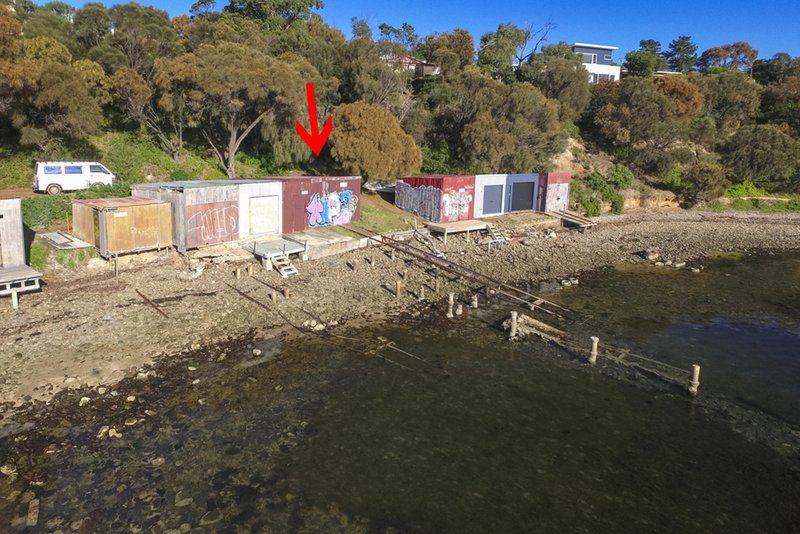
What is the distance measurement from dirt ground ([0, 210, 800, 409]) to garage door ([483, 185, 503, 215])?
527cm

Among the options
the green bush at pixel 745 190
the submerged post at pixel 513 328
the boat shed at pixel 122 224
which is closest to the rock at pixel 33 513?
the boat shed at pixel 122 224

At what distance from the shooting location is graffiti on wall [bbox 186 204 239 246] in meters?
25.3

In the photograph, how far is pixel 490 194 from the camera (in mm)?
39625

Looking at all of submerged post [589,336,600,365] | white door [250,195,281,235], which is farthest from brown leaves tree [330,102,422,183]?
submerged post [589,336,600,365]

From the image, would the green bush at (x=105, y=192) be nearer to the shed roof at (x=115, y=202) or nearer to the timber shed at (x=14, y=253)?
the shed roof at (x=115, y=202)

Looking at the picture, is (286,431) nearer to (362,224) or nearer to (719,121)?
(362,224)

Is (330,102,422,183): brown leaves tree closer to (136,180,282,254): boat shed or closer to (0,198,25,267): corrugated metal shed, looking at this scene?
(136,180,282,254): boat shed

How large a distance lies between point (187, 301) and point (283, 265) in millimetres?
5245

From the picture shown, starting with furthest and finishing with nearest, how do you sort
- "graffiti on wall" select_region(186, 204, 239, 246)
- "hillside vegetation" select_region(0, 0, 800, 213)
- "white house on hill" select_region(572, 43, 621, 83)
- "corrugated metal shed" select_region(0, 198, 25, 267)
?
1. "white house on hill" select_region(572, 43, 621, 83)
2. "hillside vegetation" select_region(0, 0, 800, 213)
3. "graffiti on wall" select_region(186, 204, 239, 246)
4. "corrugated metal shed" select_region(0, 198, 25, 267)

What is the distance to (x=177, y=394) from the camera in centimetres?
1562

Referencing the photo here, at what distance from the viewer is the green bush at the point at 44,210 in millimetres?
24719

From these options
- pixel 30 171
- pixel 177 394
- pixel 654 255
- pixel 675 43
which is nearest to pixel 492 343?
pixel 177 394

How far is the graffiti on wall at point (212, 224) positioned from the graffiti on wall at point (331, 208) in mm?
4991

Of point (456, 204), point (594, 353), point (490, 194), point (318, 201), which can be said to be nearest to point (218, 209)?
point (318, 201)
